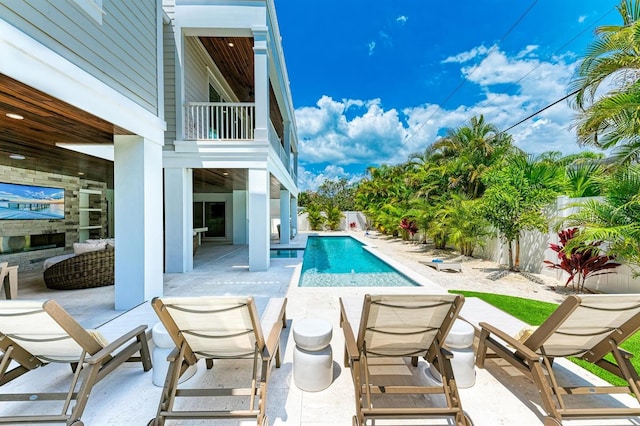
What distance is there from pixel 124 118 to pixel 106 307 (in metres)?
3.28

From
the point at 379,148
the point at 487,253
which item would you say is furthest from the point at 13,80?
the point at 379,148

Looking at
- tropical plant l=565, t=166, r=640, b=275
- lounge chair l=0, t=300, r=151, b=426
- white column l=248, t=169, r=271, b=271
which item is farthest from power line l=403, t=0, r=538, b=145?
lounge chair l=0, t=300, r=151, b=426

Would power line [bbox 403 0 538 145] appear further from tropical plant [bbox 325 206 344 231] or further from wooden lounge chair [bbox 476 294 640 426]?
wooden lounge chair [bbox 476 294 640 426]

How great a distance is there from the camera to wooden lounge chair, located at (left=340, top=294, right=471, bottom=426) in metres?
2.13

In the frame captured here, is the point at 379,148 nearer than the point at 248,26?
No

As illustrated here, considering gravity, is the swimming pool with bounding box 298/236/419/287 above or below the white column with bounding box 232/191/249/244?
below

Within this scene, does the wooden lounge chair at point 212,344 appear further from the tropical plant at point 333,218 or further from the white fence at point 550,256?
the tropical plant at point 333,218

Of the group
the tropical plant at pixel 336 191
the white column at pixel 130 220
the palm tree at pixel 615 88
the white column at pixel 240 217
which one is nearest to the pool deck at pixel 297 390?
the white column at pixel 130 220

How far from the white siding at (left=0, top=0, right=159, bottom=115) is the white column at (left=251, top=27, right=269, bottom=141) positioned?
2.61 metres

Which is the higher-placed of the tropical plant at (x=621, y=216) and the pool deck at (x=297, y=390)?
the tropical plant at (x=621, y=216)

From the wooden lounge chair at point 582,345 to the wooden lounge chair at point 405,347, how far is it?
2.27 ft

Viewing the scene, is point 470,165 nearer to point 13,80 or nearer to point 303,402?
point 303,402

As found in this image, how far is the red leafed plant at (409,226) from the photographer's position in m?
16.4

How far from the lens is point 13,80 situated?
2.85 meters
